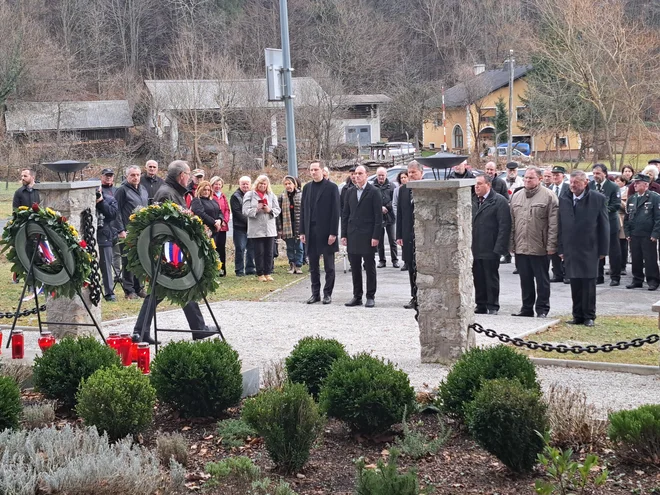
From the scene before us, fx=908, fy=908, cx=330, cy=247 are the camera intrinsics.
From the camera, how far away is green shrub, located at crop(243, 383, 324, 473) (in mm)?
5762

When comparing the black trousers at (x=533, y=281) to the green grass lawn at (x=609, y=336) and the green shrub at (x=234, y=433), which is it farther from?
the green shrub at (x=234, y=433)

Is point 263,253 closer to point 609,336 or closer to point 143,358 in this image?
point 609,336

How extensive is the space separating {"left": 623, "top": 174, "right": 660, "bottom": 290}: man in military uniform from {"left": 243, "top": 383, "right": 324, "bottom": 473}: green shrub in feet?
34.4

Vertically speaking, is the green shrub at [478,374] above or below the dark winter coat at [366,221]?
below

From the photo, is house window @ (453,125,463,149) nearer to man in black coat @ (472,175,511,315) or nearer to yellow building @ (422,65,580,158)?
yellow building @ (422,65,580,158)

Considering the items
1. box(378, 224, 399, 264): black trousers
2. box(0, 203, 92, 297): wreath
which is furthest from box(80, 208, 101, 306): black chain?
box(378, 224, 399, 264): black trousers

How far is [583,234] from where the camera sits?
11.6 metres

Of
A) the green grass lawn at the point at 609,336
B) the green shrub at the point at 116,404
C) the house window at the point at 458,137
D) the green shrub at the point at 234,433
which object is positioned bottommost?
the green grass lawn at the point at 609,336

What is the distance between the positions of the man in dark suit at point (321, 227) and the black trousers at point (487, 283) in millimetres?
2301

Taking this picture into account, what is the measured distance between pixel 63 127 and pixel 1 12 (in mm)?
9721

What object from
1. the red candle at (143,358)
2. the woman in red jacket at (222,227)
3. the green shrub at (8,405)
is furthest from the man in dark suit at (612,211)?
the green shrub at (8,405)

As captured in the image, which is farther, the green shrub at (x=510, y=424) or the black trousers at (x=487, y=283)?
the black trousers at (x=487, y=283)

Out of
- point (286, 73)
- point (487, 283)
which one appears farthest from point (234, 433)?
point (286, 73)

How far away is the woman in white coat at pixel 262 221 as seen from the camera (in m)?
16.6
